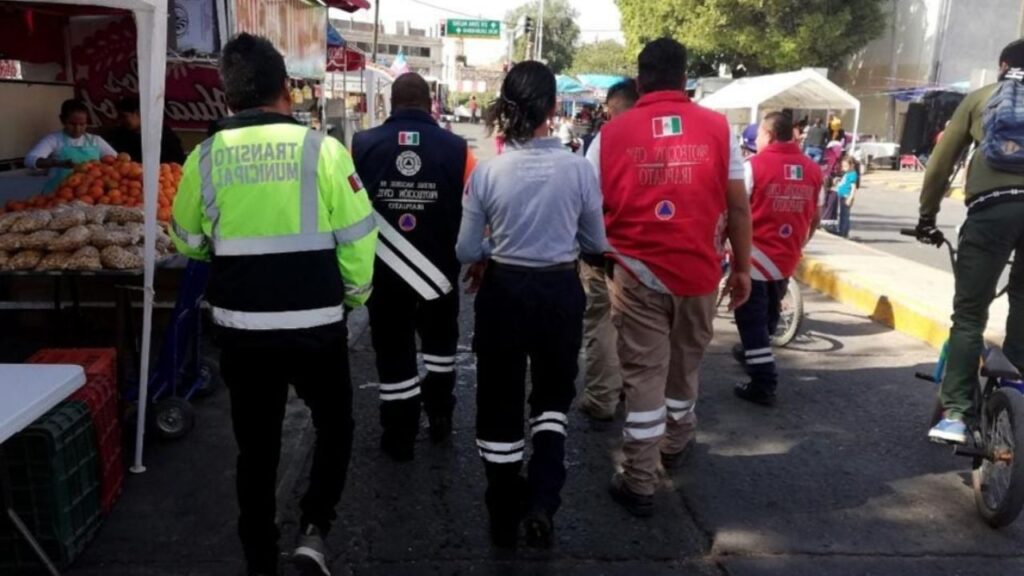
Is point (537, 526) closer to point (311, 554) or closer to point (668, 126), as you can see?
point (311, 554)

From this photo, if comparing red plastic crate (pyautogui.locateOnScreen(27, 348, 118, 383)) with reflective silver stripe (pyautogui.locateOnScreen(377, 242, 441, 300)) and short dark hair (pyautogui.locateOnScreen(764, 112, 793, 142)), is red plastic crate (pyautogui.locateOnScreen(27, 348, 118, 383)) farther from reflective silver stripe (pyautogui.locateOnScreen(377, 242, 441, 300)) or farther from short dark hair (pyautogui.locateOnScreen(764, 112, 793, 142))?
short dark hair (pyautogui.locateOnScreen(764, 112, 793, 142))

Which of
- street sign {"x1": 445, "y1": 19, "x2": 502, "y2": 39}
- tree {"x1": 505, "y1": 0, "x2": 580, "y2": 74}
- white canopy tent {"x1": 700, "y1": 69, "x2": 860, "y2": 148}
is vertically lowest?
white canopy tent {"x1": 700, "y1": 69, "x2": 860, "y2": 148}

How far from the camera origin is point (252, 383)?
290 cm

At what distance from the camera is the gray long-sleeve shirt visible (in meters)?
3.20

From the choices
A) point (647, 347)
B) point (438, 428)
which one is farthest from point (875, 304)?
point (438, 428)

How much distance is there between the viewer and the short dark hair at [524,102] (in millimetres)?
3221

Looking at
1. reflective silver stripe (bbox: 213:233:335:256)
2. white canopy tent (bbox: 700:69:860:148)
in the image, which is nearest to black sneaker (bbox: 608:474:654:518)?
reflective silver stripe (bbox: 213:233:335:256)

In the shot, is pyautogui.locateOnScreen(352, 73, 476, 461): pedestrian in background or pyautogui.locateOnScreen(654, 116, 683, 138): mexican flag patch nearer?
pyautogui.locateOnScreen(654, 116, 683, 138): mexican flag patch

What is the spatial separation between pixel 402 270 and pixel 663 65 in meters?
1.53

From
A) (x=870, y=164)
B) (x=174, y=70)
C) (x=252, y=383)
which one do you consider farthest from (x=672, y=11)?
(x=252, y=383)

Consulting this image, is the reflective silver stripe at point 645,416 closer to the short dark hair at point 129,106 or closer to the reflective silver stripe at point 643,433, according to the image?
the reflective silver stripe at point 643,433

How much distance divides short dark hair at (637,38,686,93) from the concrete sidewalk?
369 centimetres

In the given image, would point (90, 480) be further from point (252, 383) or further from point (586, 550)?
point (586, 550)

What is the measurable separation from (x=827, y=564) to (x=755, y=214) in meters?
2.63
